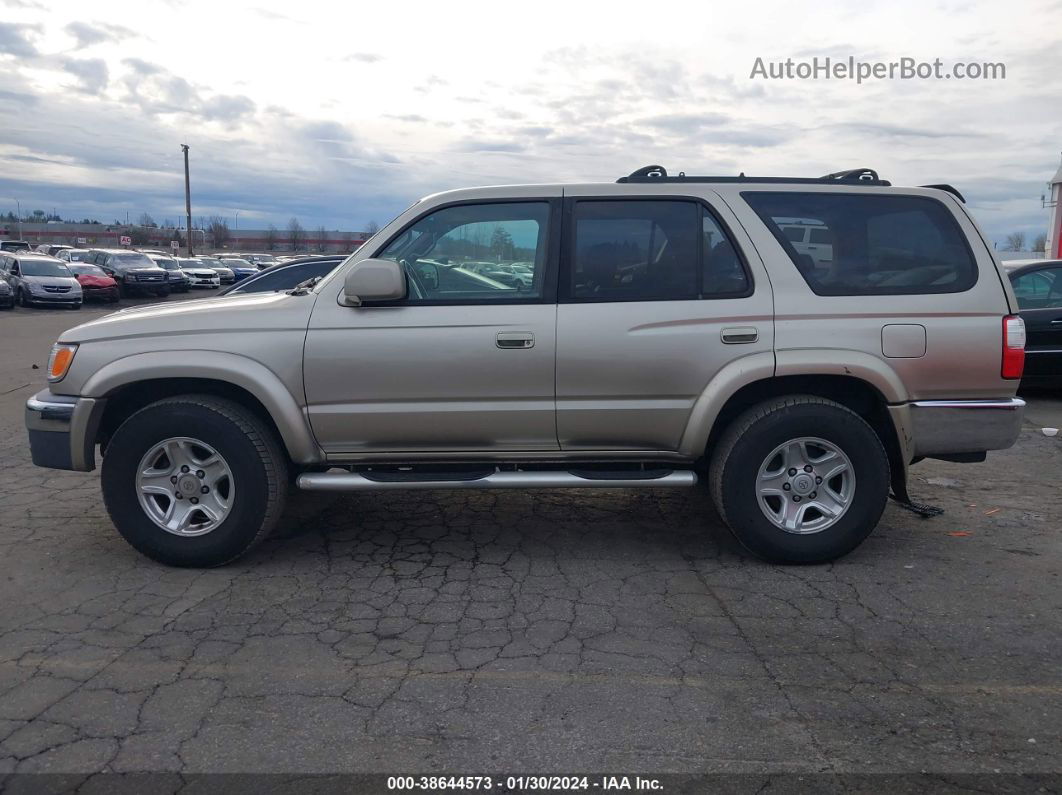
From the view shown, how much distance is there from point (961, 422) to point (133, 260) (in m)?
33.6

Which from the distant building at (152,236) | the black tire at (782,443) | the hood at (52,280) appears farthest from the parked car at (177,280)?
the distant building at (152,236)

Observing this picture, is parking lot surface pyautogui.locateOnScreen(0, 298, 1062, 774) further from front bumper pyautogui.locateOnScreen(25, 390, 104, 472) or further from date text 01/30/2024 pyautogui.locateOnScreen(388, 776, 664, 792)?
front bumper pyautogui.locateOnScreen(25, 390, 104, 472)

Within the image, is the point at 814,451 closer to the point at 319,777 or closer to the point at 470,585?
the point at 470,585

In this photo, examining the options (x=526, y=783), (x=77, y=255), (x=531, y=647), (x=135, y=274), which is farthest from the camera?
(x=77, y=255)

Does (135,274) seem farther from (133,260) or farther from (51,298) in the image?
(51,298)

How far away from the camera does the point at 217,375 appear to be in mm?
4605

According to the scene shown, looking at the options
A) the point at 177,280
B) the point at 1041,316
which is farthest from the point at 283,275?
the point at 177,280

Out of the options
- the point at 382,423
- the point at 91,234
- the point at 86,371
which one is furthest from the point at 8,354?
the point at 91,234

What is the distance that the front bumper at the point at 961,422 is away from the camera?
461cm

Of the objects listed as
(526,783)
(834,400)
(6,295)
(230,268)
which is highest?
(230,268)

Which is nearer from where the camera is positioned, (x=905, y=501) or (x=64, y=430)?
(x=64, y=430)

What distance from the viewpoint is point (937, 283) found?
4.68 m

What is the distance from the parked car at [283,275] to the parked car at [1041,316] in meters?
7.37

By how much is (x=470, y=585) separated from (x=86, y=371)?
232 centimetres
